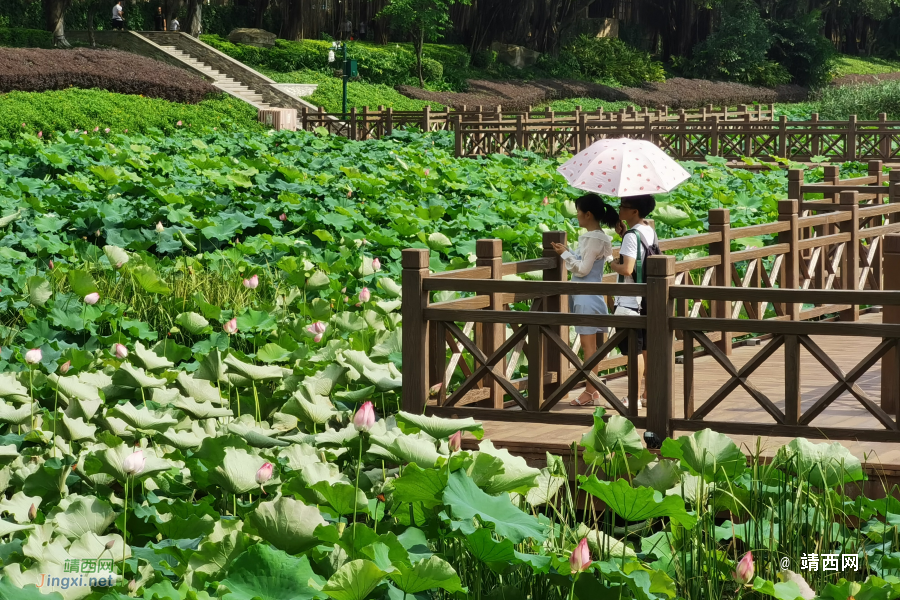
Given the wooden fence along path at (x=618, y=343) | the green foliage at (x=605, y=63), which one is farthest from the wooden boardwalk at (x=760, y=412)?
the green foliage at (x=605, y=63)

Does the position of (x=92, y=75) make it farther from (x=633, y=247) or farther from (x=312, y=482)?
(x=312, y=482)

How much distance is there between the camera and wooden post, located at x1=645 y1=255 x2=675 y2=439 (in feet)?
16.6

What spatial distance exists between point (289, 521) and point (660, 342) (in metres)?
2.12

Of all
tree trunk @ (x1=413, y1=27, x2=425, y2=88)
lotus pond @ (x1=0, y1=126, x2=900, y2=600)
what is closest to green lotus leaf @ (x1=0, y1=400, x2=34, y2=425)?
lotus pond @ (x1=0, y1=126, x2=900, y2=600)

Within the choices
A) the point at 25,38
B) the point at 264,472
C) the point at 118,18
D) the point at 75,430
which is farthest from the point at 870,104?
the point at 264,472

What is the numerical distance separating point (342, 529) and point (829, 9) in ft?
219

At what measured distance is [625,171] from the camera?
6465 millimetres

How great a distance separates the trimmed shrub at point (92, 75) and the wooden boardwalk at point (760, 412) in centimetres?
2299

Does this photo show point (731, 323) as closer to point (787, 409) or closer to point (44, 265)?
point (787, 409)

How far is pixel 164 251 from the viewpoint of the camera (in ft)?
34.2

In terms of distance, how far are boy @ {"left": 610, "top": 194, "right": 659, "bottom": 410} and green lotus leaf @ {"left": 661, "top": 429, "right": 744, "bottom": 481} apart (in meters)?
1.42

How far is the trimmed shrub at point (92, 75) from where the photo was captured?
2702 centimetres

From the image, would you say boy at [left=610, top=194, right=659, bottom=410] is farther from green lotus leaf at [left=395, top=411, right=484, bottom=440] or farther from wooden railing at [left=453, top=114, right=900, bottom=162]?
wooden railing at [left=453, top=114, right=900, bottom=162]

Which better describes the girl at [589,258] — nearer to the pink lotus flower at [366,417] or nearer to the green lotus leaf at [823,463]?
the green lotus leaf at [823,463]
